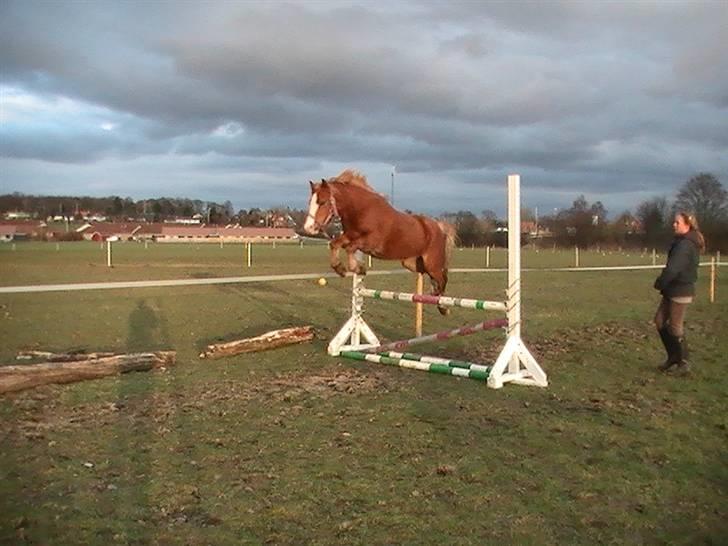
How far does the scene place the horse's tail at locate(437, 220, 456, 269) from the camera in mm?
9274

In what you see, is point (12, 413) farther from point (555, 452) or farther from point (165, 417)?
point (555, 452)

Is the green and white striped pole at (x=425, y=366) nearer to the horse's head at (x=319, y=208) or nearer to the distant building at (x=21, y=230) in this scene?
the horse's head at (x=319, y=208)

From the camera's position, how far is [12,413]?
6754 mm

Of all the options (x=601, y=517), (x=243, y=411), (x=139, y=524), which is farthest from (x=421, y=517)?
(x=243, y=411)

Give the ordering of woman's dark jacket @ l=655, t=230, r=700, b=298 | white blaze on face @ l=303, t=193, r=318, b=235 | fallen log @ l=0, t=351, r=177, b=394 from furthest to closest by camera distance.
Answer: woman's dark jacket @ l=655, t=230, r=700, b=298
fallen log @ l=0, t=351, r=177, b=394
white blaze on face @ l=303, t=193, r=318, b=235

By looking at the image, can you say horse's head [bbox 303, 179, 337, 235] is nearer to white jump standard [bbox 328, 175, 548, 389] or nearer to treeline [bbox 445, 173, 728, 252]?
white jump standard [bbox 328, 175, 548, 389]

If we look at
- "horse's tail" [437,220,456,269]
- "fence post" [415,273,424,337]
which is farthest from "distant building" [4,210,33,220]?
"horse's tail" [437,220,456,269]

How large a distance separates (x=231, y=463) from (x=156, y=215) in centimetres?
12071

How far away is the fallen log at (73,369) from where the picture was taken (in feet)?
25.1

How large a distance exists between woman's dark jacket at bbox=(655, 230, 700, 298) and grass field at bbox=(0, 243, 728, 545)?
1.11 meters

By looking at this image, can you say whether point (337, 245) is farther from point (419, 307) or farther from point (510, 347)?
point (419, 307)

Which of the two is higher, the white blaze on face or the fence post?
the white blaze on face

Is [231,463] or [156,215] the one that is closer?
[231,463]

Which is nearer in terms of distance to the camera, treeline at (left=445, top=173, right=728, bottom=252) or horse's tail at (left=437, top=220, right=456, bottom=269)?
horse's tail at (left=437, top=220, right=456, bottom=269)
